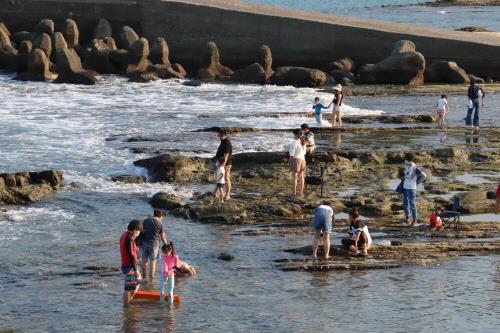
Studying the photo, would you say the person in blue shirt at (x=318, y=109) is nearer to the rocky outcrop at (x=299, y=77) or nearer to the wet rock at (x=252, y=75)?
the rocky outcrop at (x=299, y=77)

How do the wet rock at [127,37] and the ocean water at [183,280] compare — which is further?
the wet rock at [127,37]

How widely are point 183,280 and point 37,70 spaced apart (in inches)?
1081

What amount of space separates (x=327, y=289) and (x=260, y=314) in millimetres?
1574

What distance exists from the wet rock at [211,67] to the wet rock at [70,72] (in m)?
4.05

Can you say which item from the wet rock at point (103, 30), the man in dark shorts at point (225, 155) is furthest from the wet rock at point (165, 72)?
the man in dark shorts at point (225, 155)

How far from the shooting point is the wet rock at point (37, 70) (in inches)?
1719

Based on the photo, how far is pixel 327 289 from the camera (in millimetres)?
17266

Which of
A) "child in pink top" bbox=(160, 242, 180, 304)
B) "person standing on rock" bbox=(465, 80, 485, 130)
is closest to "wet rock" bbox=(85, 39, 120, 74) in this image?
"person standing on rock" bbox=(465, 80, 485, 130)

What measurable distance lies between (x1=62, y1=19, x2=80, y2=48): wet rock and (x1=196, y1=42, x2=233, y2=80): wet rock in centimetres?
605

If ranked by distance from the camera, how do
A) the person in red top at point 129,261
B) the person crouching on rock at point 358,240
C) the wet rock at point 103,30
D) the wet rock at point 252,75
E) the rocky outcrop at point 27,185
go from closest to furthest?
1. the person in red top at point 129,261
2. the person crouching on rock at point 358,240
3. the rocky outcrop at point 27,185
4. the wet rock at point 252,75
5. the wet rock at point 103,30

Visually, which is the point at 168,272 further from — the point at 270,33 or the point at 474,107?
the point at 270,33

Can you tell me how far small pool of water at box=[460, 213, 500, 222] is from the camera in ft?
70.5

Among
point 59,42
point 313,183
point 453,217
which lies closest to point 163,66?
point 59,42

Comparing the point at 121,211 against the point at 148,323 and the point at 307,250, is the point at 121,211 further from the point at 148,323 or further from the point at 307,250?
the point at 148,323
